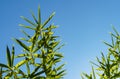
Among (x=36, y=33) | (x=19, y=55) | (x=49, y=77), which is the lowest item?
(x=49, y=77)

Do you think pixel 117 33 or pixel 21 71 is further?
pixel 117 33

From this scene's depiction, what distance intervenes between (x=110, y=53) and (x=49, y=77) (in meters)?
2.72

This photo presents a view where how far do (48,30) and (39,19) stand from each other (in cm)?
65

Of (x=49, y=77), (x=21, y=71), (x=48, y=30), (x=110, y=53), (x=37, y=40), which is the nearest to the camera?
(x=21, y=71)

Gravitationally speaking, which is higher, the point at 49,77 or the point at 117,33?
the point at 117,33

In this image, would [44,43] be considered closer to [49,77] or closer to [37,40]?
[37,40]

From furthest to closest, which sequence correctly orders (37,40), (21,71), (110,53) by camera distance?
(110,53) < (37,40) < (21,71)

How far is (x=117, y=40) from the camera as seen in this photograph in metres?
8.41

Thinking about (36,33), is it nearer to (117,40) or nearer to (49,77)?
(49,77)

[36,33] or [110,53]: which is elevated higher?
[36,33]

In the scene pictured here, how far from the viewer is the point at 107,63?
7.58m

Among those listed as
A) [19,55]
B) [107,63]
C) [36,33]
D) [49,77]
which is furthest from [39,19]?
[107,63]

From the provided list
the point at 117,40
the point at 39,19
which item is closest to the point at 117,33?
the point at 117,40

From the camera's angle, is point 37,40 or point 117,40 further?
point 117,40
